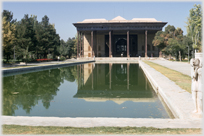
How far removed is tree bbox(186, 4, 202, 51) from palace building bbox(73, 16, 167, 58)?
6.67m

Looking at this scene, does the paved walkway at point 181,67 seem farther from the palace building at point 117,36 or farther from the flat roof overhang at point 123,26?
the flat roof overhang at point 123,26

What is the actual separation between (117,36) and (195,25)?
2304 centimetres

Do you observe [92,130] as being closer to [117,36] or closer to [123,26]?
[123,26]

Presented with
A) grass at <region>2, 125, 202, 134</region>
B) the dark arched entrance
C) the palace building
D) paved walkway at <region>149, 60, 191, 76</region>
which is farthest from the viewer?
the dark arched entrance

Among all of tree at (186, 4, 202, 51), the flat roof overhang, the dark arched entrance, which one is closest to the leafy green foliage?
the flat roof overhang

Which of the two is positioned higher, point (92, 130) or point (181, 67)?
point (181, 67)

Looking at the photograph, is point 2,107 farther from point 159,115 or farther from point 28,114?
point 159,115

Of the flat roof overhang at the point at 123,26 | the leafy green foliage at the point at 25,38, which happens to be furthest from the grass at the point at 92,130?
the flat roof overhang at the point at 123,26

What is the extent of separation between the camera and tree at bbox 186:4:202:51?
5272cm

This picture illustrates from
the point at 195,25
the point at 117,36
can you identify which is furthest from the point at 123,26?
the point at 195,25

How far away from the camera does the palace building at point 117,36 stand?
62.3 metres

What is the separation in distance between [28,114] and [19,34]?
3605cm

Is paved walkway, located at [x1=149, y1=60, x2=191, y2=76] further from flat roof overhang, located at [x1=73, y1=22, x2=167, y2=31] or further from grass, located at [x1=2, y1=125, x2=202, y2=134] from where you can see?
flat roof overhang, located at [x1=73, y1=22, x2=167, y2=31]

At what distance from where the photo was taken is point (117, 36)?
71.5 metres
